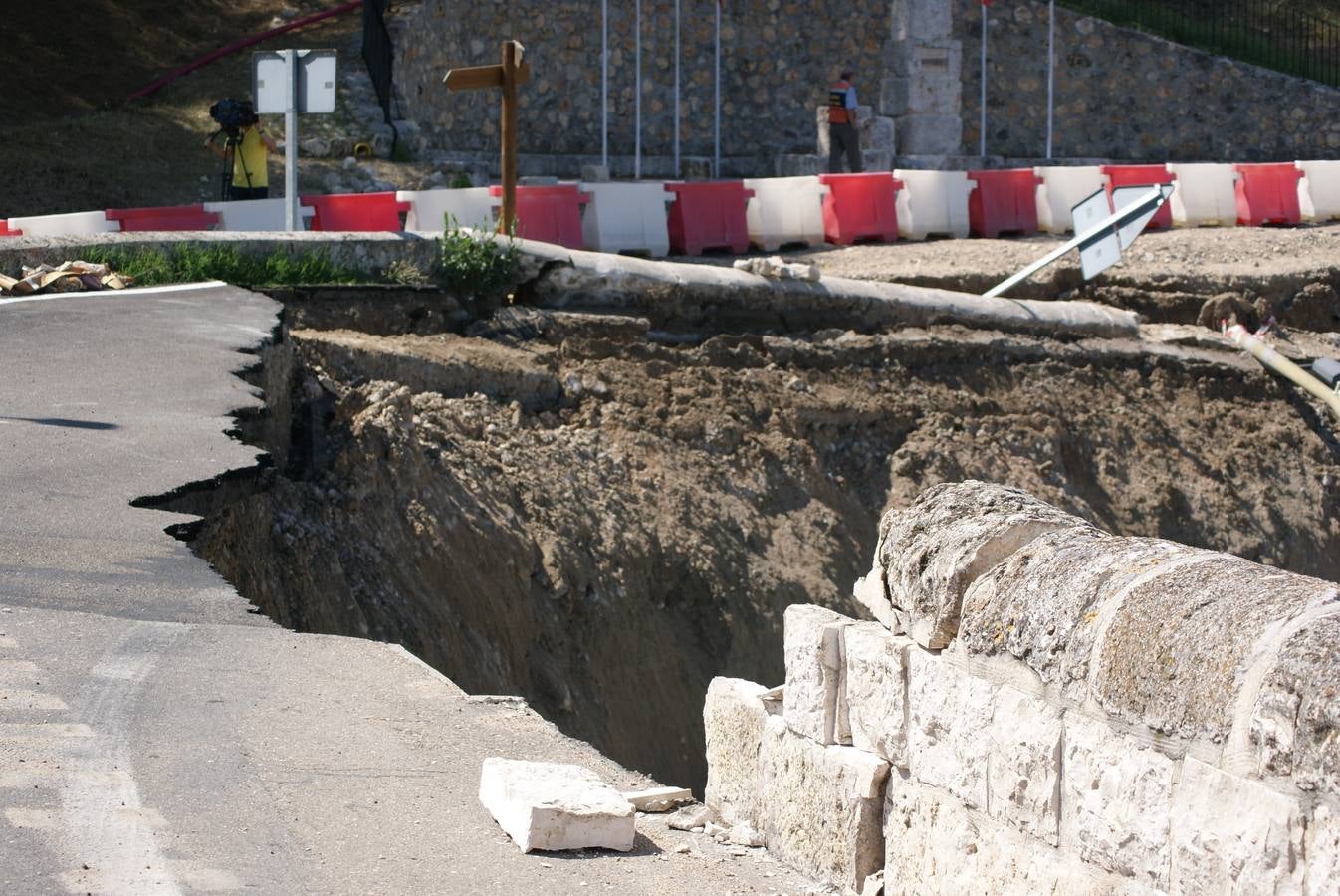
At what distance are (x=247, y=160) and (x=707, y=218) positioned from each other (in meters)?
4.96

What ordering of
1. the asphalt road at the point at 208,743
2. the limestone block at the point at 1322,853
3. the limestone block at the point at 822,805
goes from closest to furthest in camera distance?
the limestone block at the point at 1322,853 < the asphalt road at the point at 208,743 < the limestone block at the point at 822,805

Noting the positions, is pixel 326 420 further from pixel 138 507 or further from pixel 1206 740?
pixel 1206 740

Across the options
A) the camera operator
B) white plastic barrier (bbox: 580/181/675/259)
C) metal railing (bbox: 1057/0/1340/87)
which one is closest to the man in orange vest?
white plastic barrier (bbox: 580/181/675/259)

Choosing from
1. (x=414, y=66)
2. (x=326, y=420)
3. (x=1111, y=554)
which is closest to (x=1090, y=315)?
(x=326, y=420)

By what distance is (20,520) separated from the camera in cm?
714

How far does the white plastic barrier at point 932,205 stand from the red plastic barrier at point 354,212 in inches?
259

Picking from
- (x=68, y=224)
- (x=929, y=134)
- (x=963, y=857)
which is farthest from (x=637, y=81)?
(x=963, y=857)

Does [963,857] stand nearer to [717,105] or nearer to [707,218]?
[707,218]

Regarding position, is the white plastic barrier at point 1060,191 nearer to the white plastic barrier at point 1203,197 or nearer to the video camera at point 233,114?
the white plastic barrier at point 1203,197

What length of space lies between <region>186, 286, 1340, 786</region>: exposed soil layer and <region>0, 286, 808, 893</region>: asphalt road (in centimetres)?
101

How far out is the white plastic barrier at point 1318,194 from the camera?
864 inches

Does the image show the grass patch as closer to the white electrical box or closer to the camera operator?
the white electrical box

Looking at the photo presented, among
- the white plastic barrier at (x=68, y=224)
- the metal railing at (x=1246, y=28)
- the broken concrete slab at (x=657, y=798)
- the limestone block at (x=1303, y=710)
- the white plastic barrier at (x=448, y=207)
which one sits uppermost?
the metal railing at (x=1246, y=28)

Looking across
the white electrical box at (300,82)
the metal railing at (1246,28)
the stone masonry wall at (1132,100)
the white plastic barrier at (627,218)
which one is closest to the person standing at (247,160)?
the white plastic barrier at (627,218)
